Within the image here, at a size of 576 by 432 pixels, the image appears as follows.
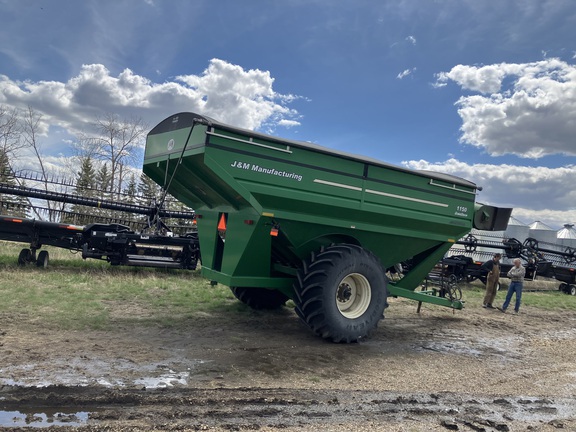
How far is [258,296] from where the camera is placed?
A: 8.62 meters

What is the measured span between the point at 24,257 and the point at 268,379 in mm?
9119

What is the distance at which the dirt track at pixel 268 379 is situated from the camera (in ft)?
12.8

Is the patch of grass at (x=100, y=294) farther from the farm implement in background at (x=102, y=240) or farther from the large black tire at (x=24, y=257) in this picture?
the farm implement in background at (x=102, y=240)

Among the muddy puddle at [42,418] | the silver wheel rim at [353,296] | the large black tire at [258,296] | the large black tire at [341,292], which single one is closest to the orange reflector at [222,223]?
the large black tire at [341,292]

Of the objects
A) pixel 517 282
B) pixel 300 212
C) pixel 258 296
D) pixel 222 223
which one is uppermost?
pixel 300 212

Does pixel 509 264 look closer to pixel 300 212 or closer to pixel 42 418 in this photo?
pixel 300 212

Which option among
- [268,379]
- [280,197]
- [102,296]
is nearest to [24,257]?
[102,296]

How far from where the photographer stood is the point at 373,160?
7.11 m

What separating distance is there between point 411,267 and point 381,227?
153 cm

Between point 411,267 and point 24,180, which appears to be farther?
point 24,180

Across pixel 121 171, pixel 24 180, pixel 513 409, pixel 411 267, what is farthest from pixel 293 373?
pixel 121 171

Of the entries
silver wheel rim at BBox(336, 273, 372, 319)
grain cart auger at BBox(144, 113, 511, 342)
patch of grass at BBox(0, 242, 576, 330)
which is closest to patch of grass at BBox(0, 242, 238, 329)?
patch of grass at BBox(0, 242, 576, 330)

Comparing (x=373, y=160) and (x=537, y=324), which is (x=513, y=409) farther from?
(x=537, y=324)

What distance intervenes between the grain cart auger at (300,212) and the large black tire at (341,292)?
1cm
